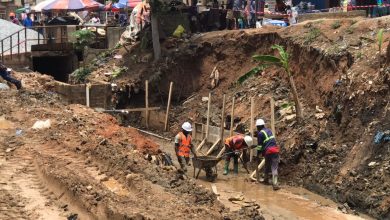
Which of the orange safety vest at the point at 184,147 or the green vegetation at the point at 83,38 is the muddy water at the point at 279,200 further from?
the green vegetation at the point at 83,38

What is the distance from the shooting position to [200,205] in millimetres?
9898

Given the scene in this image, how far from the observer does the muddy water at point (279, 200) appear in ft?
44.0

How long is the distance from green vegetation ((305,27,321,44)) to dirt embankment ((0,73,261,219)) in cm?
786

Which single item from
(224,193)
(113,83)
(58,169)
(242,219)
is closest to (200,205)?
(242,219)

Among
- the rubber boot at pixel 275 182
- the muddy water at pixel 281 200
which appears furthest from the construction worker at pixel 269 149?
the muddy water at pixel 281 200

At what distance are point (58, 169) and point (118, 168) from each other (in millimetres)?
1255

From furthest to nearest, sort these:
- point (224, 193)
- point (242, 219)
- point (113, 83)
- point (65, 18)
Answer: point (65, 18)
point (113, 83)
point (224, 193)
point (242, 219)

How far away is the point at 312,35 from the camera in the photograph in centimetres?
2042

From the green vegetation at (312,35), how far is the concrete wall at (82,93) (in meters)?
9.00

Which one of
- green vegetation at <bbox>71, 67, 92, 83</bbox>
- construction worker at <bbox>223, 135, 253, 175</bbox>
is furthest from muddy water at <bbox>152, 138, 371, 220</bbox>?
green vegetation at <bbox>71, 67, 92, 83</bbox>

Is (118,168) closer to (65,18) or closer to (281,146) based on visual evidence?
(281,146)

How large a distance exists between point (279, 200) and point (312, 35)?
7952 millimetres

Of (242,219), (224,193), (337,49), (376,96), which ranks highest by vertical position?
(337,49)

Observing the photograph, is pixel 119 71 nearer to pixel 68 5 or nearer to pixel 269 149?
pixel 68 5
